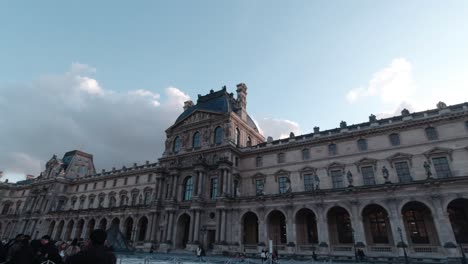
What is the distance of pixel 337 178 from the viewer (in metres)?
34.5

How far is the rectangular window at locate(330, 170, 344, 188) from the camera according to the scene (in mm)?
34062

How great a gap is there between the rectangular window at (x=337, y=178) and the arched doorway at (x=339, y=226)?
3371 millimetres

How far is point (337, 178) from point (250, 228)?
13.4m

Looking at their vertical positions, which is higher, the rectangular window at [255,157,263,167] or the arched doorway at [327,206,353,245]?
the rectangular window at [255,157,263,167]

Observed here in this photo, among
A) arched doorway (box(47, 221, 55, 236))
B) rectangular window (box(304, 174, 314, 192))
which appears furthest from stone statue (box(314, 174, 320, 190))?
arched doorway (box(47, 221, 55, 236))

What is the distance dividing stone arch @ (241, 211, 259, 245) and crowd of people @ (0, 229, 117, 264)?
2962cm

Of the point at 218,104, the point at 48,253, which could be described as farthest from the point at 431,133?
the point at 48,253

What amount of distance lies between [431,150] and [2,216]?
93657mm

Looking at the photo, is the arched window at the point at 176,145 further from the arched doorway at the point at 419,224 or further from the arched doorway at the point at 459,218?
the arched doorway at the point at 459,218

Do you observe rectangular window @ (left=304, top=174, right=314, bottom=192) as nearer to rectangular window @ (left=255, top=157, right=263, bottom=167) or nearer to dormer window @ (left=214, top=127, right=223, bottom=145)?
rectangular window @ (left=255, top=157, right=263, bottom=167)

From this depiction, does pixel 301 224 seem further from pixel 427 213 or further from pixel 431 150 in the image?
pixel 431 150

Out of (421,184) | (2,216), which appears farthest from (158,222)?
(2,216)

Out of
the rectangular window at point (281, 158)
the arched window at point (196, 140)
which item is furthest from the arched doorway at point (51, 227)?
the rectangular window at point (281, 158)

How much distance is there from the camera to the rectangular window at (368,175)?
32500 mm
